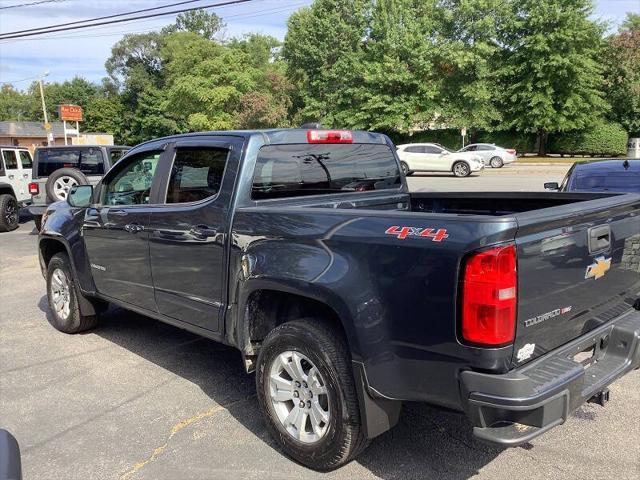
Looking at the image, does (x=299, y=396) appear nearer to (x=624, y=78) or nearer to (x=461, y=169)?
(x=461, y=169)

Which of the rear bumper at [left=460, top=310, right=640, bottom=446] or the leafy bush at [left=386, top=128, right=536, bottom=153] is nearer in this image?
the rear bumper at [left=460, top=310, right=640, bottom=446]

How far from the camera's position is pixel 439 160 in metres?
27.2

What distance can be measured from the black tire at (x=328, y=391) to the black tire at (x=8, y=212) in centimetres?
1255

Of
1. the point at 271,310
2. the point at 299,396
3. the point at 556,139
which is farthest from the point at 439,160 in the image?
the point at 299,396

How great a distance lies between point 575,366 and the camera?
2.69 metres

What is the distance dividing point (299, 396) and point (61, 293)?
3.63 metres

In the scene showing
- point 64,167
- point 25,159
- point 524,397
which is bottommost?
point 524,397

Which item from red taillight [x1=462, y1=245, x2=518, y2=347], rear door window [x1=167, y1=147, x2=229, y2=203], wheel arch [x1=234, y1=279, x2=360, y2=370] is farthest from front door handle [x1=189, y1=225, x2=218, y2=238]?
red taillight [x1=462, y1=245, x2=518, y2=347]

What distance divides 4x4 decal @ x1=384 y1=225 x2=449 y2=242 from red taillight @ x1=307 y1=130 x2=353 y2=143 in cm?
159

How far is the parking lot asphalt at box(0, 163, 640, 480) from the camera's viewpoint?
3.27 meters

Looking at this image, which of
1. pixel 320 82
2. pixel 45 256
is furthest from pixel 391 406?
pixel 320 82

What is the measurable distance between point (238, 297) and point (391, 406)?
118 centimetres

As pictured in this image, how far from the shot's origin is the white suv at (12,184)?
45.1 ft

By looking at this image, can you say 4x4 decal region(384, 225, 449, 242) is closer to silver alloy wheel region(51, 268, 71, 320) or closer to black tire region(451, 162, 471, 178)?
silver alloy wheel region(51, 268, 71, 320)
